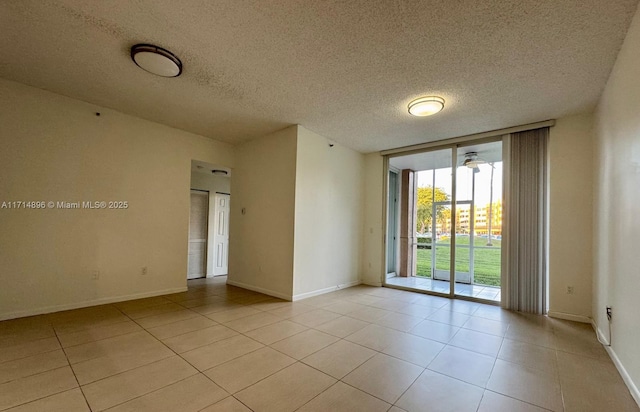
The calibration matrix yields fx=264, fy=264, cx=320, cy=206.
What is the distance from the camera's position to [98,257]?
3984 mm

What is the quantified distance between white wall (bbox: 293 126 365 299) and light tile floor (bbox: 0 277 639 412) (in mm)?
1115

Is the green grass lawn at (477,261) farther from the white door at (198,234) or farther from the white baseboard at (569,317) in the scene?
the white door at (198,234)

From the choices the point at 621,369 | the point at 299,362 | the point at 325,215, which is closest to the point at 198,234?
the point at 325,215

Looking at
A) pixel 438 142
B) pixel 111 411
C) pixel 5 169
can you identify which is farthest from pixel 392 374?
pixel 5 169

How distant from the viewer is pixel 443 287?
5637 mm

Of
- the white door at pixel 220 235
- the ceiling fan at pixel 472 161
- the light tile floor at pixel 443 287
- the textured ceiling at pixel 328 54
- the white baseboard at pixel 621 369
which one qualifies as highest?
the textured ceiling at pixel 328 54

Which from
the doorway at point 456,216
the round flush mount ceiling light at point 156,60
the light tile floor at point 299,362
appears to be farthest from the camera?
the doorway at point 456,216

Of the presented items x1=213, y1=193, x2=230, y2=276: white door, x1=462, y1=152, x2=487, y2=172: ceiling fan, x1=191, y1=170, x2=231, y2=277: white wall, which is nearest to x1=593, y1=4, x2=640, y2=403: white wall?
x1=462, y1=152, x2=487, y2=172: ceiling fan

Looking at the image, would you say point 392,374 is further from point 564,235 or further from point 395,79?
point 564,235

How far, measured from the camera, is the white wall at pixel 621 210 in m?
2.08

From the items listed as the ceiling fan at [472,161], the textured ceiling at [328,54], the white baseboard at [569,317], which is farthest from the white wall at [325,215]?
the white baseboard at [569,317]

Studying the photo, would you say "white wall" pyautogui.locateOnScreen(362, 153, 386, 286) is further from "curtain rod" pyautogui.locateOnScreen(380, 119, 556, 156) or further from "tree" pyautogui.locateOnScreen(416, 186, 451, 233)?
"tree" pyautogui.locateOnScreen(416, 186, 451, 233)

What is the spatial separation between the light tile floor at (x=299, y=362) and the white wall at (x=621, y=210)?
1.21 ft

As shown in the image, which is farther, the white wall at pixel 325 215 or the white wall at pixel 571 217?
the white wall at pixel 325 215
